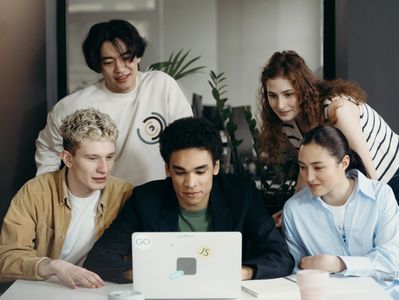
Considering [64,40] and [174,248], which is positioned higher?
[64,40]

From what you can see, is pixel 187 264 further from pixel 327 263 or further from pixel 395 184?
pixel 395 184

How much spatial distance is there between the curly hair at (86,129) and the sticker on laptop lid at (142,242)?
2.53ft

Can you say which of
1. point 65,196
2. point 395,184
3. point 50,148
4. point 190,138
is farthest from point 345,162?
point 50,148

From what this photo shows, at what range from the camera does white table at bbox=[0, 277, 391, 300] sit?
2516mm

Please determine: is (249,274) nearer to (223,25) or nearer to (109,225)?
(109,225)

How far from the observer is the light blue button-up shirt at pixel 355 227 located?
2.91 m

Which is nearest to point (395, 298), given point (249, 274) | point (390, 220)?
point (390, 220)

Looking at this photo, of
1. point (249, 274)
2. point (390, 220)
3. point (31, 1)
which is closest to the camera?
point (249, 274)

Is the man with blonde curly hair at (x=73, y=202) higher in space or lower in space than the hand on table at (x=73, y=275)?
higher

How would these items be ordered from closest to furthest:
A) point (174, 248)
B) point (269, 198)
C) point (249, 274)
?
point (174, 248) < point (249, 274) < point (269, 198)

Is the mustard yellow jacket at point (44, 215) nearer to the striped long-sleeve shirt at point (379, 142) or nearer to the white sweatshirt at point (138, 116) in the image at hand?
the white sweatshirt at point (138, 116)

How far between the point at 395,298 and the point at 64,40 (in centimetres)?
226

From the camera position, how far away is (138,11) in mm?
4469

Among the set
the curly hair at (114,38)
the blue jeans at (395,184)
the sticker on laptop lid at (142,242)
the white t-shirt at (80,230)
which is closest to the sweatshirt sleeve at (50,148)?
the curly hair at (114,38)
